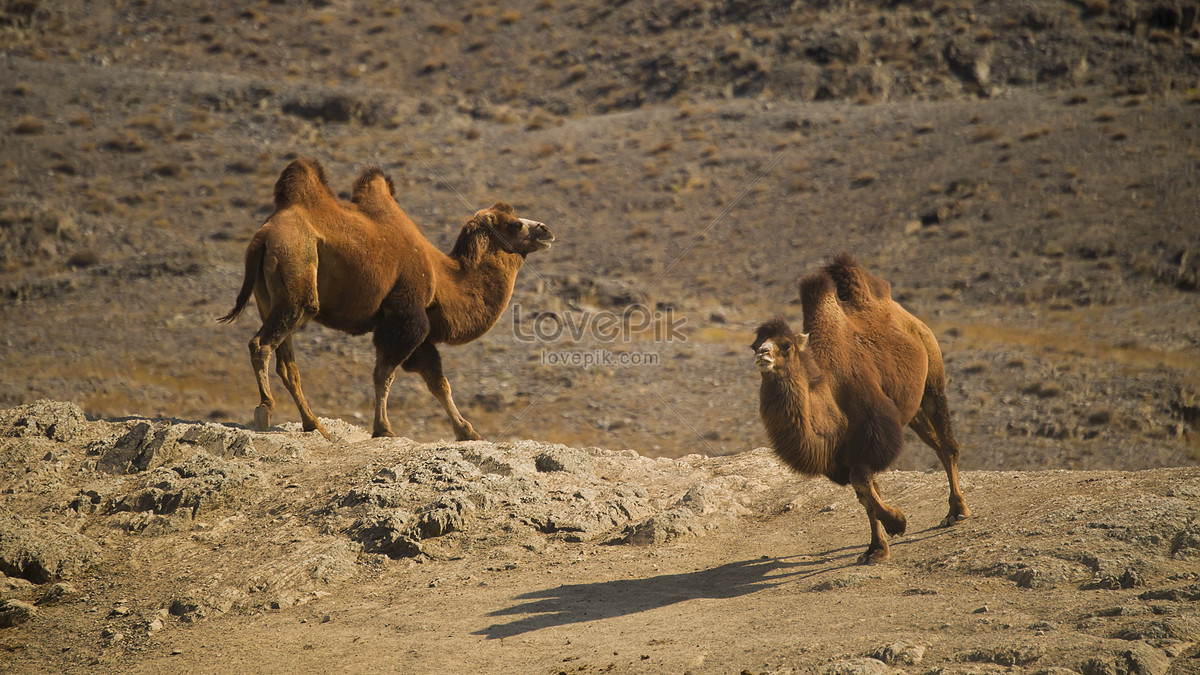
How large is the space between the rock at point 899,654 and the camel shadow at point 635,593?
1.79 m

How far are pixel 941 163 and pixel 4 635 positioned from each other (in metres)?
34.4

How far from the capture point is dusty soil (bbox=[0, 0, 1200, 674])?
6.91 m

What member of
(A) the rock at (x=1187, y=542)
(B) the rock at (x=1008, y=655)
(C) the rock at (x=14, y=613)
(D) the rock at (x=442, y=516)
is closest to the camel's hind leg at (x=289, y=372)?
(D) the rock at (x=442, y=516)

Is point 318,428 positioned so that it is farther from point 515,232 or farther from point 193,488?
point 515,232

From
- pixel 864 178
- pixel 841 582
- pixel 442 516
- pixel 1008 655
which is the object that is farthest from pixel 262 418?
pixel 864 178

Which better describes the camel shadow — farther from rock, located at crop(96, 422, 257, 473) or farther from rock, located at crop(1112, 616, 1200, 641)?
rock, located at crop(96, 422, 257, 473)

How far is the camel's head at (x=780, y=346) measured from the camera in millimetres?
7090

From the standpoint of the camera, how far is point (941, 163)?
116 feet

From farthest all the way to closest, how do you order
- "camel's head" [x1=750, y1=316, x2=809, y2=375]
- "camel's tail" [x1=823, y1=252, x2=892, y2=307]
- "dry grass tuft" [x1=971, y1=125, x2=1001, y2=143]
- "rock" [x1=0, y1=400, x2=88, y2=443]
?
"dry grass tuft" [x1=971, y1=125, x2=1001, y2=143], "rock" [x1=0, y1=400, x2=88, y2=443], "camel's tail" [x1=823, y1=252, x2=892, y2=307], "camel's head" [x1=750, y1=316, x2=809, y2=375]

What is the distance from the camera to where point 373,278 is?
10.5 metres

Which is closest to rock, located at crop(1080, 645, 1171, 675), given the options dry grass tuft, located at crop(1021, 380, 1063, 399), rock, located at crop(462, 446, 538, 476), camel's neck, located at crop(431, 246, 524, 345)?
rock, located at crop(462, 446, 538, 476)

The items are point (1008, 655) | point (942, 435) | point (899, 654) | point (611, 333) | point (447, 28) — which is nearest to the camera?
point (1008, 655)

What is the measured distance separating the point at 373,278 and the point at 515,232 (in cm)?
230

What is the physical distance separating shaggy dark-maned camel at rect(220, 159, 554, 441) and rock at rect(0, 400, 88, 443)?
1.85 m
